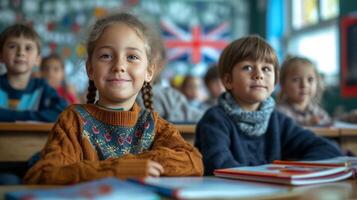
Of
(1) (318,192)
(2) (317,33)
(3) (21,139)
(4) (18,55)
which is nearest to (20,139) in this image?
(3) (21,139)

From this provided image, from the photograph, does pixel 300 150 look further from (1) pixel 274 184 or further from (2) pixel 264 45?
(1) pixel 274 184

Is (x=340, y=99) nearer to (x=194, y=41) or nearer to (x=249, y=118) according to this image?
(x=194, y=41)

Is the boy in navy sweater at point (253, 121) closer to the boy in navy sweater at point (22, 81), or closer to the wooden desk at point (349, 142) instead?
the wooden desk at point (349, 142)

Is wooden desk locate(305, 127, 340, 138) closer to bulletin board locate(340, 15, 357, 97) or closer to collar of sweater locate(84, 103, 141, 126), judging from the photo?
collar of sweater locate(84, 103, 141, 126)

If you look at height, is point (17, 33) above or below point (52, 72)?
above

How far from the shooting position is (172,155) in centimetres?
125

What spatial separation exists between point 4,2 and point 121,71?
5020 millimetres

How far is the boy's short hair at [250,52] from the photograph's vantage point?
1.84 metres

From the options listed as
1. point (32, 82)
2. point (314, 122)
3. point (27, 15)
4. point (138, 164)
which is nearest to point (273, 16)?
point (27, 15)

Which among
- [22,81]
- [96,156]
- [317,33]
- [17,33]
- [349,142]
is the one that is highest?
[317,33]

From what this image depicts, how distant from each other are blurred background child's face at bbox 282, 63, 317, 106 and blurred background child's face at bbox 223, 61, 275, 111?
0.92 meters

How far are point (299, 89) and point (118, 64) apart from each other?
1.62 m

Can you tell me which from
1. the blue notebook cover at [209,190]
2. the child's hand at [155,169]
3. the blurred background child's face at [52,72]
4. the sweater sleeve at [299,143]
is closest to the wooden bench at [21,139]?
the sweater sleeve at [299,143]

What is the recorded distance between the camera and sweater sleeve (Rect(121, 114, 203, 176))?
4.00 feet
